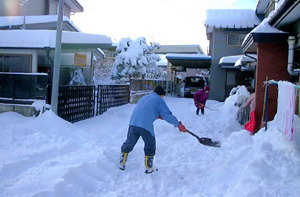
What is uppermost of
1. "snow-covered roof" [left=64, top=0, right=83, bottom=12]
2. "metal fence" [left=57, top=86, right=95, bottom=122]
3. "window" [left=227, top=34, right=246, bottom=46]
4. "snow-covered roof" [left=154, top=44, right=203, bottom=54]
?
"snow-covered roof" [left=154, top=44, right=203, bottom=54]

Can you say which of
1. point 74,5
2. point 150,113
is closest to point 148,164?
point 150,113

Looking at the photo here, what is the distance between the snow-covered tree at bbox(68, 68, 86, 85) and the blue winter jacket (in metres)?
11.2

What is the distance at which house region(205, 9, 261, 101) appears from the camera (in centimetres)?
2191

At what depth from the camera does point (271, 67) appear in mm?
8227

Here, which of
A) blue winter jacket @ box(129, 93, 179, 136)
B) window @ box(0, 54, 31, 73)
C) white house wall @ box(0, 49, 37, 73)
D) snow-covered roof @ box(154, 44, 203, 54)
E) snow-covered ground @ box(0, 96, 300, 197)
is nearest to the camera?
snow-covered ground @ box(0, 96, 300, 197)

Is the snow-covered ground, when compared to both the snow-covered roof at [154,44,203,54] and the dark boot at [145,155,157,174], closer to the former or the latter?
the dark boot at [145,155,157,174]

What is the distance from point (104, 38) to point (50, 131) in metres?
5.69

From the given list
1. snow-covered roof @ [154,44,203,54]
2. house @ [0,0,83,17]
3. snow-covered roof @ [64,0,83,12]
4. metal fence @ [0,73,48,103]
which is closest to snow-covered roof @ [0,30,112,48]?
metal fence @ [0,73,48,103]

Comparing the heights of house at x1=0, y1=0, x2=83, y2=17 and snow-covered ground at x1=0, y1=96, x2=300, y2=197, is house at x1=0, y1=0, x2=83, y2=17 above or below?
above

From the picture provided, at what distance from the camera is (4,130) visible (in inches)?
300

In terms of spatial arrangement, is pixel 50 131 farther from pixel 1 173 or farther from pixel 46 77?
pixel 1 173

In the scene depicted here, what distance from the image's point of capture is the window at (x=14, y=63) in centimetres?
1203

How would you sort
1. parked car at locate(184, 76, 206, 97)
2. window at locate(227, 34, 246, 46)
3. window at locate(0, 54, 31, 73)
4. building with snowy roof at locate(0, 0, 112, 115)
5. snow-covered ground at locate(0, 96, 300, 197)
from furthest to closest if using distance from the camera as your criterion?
1. parked car at locate(184, 76, 206, 97)
2. window at locate(227, 34, 246, 46)
3. window at locate(0, 54, 31, 73)
4. building with snowy roof at locate(0, 0, 112, 115)
5. snow-covered ground at locate(0, 96, 300, 197)

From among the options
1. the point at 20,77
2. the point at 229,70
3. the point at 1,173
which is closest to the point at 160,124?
the point at 20,77
